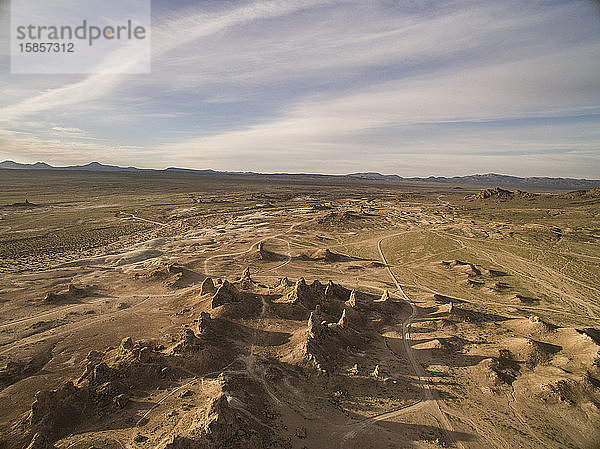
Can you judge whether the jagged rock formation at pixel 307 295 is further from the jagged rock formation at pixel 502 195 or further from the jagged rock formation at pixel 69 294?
the jagged rock formation at pixel 502 195

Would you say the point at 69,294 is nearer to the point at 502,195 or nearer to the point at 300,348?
the point at 300,348

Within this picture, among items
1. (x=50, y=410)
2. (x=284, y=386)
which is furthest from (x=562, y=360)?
(x=50, y=410)

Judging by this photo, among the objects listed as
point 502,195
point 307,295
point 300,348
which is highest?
point 502,195

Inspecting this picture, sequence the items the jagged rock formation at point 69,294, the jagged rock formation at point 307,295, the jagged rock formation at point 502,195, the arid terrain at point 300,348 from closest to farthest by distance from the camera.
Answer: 1. the arid terrain at point 300,348
2. the jagged rock formation at point 307,295
3. the jagged rock formation at point 69,294
4. the jagged rock formation at point 502,195

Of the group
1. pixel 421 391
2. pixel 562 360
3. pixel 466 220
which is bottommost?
pixel 421 391

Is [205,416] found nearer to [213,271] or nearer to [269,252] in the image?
[213,271]

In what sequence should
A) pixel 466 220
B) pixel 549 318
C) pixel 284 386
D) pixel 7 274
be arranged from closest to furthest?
pixel 284 386
pixel 549 318
pixel 7 274
pixel 466 220

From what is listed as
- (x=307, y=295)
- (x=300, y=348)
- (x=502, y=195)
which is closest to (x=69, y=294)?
(x=307, y=295)

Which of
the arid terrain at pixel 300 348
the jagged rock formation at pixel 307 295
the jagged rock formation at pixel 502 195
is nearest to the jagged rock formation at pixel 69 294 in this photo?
the arid terrain at pixel 300 348
